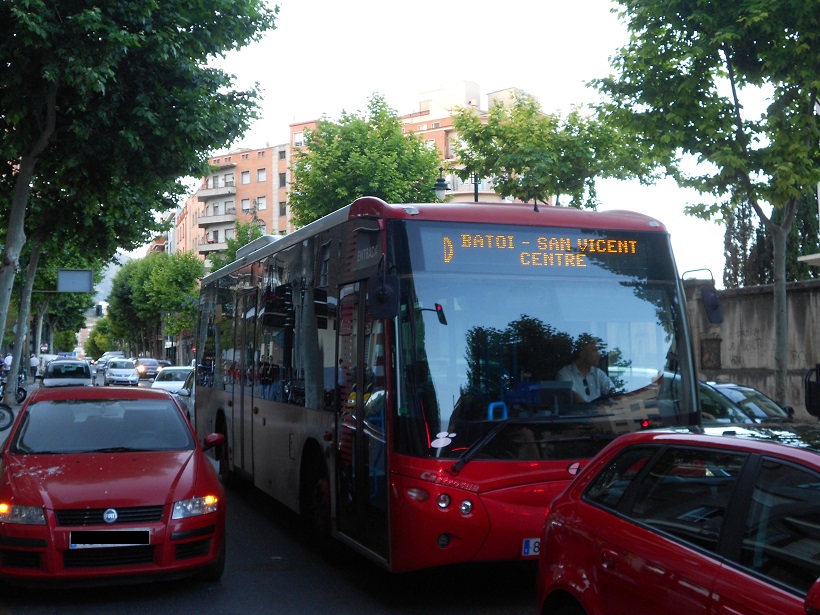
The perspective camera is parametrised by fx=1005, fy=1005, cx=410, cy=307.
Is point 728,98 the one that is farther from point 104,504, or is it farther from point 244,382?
point 104,504

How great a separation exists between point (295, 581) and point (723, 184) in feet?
32.4

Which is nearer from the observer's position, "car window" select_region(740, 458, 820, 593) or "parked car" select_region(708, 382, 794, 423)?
"car window" select_region(740, 458, 820, 593)

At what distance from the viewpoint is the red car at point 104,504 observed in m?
6.74

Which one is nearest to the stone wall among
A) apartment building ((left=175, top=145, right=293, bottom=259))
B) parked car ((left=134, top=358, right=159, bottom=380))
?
parked car ((left=134, top=358, right=159, bottom=380))

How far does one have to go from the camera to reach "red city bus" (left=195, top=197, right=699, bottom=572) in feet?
21.6

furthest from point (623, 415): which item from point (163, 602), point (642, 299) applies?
point (163, 602)

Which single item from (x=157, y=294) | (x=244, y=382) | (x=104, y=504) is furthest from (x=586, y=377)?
(x=157, y=294)

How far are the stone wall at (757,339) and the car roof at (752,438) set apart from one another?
1429 cm

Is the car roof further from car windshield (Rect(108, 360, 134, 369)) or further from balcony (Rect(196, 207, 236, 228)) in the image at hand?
balcony (Rect(196, 207, 236, 228))

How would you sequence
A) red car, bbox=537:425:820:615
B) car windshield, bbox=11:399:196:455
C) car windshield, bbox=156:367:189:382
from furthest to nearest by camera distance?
car windshield, bbox=156:367:189:382, car windshield, bbox=11:399:196:455, red car, bbox=537:425:820:615

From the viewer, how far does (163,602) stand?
7117mm

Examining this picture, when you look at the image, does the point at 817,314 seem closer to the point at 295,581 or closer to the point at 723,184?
the point at 723,184

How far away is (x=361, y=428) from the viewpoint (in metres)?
7.34

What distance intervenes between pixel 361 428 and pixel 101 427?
235 centimetres
